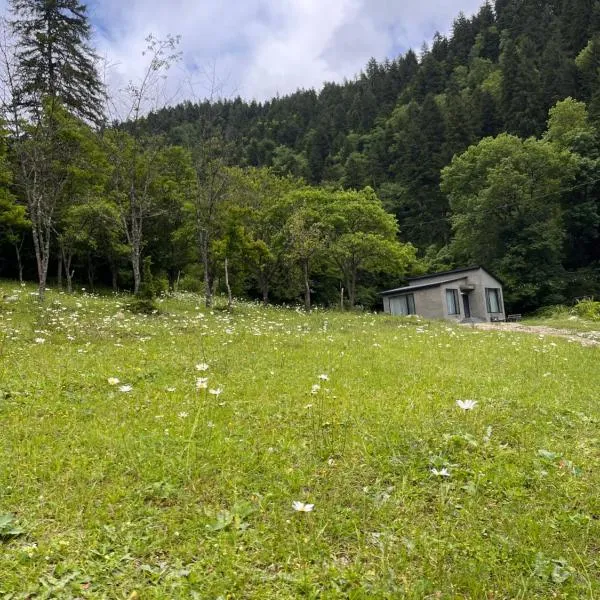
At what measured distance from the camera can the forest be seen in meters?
22.8

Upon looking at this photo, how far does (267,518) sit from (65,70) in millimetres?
34885

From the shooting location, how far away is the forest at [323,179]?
22828 millimetres

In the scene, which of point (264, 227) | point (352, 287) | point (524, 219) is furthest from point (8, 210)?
point (524, 219)

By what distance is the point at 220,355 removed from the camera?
9.38 metres

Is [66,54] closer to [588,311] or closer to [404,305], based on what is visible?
[404,305]

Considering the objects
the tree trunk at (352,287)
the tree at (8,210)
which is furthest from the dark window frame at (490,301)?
the tree at (8,210)

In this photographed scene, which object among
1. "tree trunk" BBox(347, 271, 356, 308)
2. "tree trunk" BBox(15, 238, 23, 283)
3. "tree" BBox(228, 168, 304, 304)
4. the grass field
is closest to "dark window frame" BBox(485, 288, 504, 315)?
"tree trunk" BBox(347, 271, 356, 308)

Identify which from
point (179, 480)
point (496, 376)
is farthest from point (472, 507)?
point (496, 376)

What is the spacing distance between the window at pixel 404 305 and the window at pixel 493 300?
20.5ft

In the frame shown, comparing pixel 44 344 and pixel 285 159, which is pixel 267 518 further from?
pixel 285 159

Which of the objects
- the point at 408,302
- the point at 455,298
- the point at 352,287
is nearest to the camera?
the point at 352,287

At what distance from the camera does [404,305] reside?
1517 inches

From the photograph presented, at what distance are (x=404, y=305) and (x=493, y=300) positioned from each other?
7.89 meters

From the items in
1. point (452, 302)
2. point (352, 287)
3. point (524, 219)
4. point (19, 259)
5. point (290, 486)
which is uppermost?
point (524, 219)
